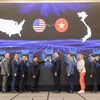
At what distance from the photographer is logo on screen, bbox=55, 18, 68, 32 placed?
46.9 feet

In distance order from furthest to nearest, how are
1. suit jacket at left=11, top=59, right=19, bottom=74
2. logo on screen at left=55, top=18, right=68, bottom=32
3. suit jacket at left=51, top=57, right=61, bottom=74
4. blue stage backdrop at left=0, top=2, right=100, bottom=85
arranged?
1. logo on screen at left=55, top=18, right=68, bottom=32
2. blue stage backdrop at left=0, top=2, right=100, bottom=85
3. suit jacket at left=11, top=59, right=19, bottom=74
4. suit jacket at left=51, top=57, right=61, bottom=74

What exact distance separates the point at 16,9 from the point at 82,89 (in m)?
5.64

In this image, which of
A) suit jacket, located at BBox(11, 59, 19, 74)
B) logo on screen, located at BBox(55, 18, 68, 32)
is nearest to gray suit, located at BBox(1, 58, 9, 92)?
suit jacket, located at BBox(11, 59, 19, 74)

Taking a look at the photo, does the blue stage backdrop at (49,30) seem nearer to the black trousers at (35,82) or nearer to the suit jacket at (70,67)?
the black trousers at (35,82)

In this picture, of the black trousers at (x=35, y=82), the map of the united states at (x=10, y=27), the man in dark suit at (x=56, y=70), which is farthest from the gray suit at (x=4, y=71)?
the man in dark suit at (x=56, y=70)

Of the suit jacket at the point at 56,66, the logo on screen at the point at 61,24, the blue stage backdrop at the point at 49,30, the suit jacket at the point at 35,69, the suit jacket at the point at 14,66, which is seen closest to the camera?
the suit jacket at the point at 56,66

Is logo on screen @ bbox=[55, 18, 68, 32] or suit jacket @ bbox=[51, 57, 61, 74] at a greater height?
logo on screen @ bbox=[55, 18, 68, 32]

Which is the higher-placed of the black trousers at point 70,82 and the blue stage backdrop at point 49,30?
the blue stage backdrop at point 49,30

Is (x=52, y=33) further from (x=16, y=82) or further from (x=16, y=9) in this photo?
(x=16, y=82)

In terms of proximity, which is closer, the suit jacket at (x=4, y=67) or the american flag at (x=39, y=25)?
the suit jacket at (x=4, y=67)

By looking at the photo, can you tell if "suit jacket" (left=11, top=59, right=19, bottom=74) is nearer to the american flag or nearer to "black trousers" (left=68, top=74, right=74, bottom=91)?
the american flag

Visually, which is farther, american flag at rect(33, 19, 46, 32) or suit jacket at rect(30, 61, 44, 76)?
american flag at rect(33, 19, 46, 32)

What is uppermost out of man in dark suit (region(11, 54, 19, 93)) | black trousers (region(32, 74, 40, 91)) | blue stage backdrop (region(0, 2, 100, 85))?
blue stage backdrop (region(0, 2, 100, 85))

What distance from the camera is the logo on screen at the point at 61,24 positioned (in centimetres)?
1431
